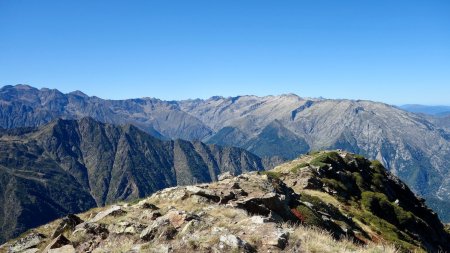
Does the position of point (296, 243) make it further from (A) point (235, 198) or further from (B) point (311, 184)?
(B) point (311, 184)

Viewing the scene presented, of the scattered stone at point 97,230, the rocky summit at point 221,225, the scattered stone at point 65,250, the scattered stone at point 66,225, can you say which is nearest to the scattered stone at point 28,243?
the rocky summit at point 221,225

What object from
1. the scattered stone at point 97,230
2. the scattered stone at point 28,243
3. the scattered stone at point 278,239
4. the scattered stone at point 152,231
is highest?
the scattered stone at point 278,239

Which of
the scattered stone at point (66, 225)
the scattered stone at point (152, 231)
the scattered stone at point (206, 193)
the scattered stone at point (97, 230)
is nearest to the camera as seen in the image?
the scattered stone at point (152, 231)

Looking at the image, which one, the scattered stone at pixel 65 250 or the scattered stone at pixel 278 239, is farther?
the scattered stone at pixel 65 250

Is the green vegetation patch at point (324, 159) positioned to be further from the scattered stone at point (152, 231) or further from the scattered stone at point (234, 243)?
the scattered stone at point (234, 243)

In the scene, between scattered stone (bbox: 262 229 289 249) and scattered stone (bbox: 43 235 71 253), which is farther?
scattered stone (bbox: 43 235 71 253)

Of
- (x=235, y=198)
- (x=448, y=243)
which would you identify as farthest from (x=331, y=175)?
(x=235, y=198)

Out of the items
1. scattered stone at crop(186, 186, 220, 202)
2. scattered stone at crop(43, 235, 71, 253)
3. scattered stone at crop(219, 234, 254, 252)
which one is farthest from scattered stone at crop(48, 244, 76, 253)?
scattered stone at crop(186, 186, 220, 202)

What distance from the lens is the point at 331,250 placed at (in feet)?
45.6

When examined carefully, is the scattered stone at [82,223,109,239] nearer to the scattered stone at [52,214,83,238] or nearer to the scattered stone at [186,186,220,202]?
the scattered stone at [52,214,83,238]

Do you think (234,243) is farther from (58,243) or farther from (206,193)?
(206,193)

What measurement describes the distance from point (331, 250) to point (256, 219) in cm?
406

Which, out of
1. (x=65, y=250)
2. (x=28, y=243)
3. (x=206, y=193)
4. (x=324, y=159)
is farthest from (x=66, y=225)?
(x=324, y=159)

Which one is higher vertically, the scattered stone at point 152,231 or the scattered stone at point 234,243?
the scattered stone at point 234,243
